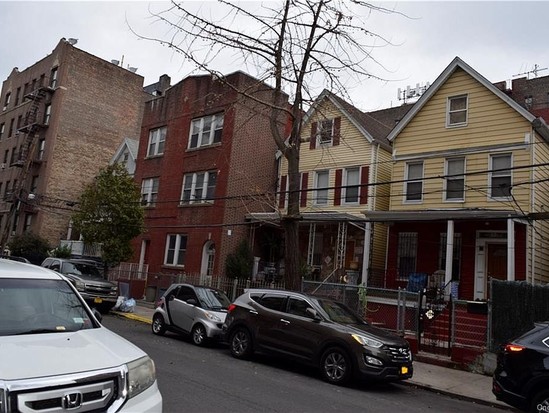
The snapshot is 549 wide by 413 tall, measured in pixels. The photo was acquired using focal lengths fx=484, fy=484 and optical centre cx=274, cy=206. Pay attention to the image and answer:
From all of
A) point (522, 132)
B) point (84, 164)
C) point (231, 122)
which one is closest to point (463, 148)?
point (522, 132)

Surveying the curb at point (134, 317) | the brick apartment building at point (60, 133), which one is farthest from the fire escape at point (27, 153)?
the curb at point (134, 317)

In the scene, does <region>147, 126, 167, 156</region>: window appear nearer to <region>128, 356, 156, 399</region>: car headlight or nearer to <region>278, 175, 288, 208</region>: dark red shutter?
<region>278, 175, 288, 208</region>: dark red shutter

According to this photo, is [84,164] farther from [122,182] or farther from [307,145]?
[307,145]

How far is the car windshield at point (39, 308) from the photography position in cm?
452

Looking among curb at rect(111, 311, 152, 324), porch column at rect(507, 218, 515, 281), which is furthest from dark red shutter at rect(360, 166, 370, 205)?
curb at rect(111, 311, 152, 324)

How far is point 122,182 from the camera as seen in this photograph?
855 inches

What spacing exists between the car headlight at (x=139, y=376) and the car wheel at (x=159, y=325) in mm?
9885

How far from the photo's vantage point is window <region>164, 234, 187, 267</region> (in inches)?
995

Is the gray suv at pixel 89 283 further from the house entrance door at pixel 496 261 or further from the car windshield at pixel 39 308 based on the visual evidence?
the house entrance door at pixel 496 261

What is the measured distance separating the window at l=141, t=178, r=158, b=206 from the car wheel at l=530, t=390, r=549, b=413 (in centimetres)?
2326

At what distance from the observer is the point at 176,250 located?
2547 cm

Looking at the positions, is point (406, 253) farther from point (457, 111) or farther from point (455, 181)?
point (457, 111)

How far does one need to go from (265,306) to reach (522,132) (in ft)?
40.1

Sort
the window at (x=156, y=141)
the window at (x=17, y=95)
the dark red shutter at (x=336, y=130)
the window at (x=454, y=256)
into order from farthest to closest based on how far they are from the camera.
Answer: the window at (x=17, y=95)
the window at (x=156, y=141)
the dark red shutter at (x=336, y=130)
the window at (x=454, y=256)
